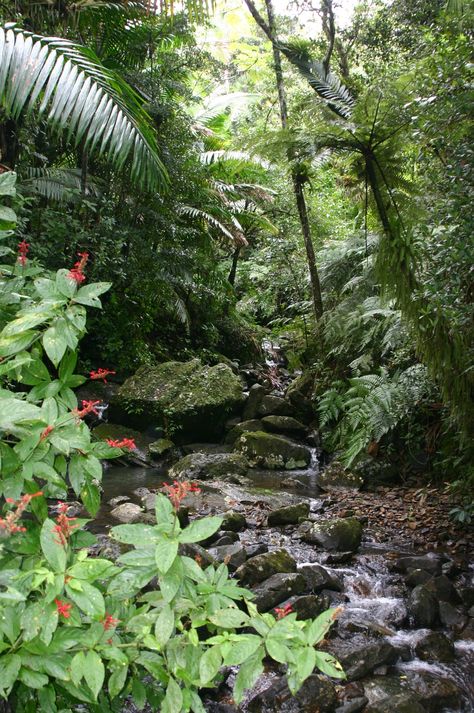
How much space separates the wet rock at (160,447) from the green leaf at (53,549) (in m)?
6.63

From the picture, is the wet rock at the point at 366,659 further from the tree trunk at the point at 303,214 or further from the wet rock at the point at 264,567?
the tree trunk at the point at 303,214

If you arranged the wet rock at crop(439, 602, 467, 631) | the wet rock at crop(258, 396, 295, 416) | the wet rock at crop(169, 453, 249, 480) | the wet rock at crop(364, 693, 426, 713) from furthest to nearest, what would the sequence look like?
the wet rock at crop(258, 396, 295, 416), the wet rock at crop(169, 453, 249, 480), the wet rock at crop(439, 602, 467, 631), the wet rock at crop(364, 693, 426, 713)

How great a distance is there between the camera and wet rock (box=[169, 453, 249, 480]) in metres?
7.23

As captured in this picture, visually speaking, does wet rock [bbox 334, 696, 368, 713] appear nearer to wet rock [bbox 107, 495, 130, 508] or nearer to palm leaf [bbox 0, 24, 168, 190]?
wet rock [bbox 107, 495, 130, 508]

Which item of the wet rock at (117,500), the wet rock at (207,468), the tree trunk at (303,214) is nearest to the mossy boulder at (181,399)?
the wet rock at (207,468)

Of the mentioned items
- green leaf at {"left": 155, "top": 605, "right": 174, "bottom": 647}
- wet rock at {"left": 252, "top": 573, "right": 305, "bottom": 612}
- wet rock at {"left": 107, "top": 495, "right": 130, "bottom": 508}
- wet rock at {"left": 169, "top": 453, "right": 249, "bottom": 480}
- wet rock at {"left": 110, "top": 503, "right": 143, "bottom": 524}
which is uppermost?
green leaf at {"left": 155, "top": 605, "right": 174, "bottom": 647}

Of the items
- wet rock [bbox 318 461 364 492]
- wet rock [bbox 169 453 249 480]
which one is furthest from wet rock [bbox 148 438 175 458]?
wet rock [bbox 318 461 364 492]

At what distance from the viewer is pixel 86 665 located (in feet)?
4.51

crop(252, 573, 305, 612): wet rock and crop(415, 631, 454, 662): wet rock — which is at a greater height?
crop(415, 631, 454, 662): wet rock

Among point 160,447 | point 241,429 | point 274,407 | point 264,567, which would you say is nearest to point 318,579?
point 264,567

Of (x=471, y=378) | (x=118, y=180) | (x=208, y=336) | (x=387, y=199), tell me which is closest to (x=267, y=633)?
(x=471, y=378)

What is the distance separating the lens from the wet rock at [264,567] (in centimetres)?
413

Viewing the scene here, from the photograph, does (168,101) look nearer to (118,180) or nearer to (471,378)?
(118,180)

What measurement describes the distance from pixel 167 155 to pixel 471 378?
6254mm
